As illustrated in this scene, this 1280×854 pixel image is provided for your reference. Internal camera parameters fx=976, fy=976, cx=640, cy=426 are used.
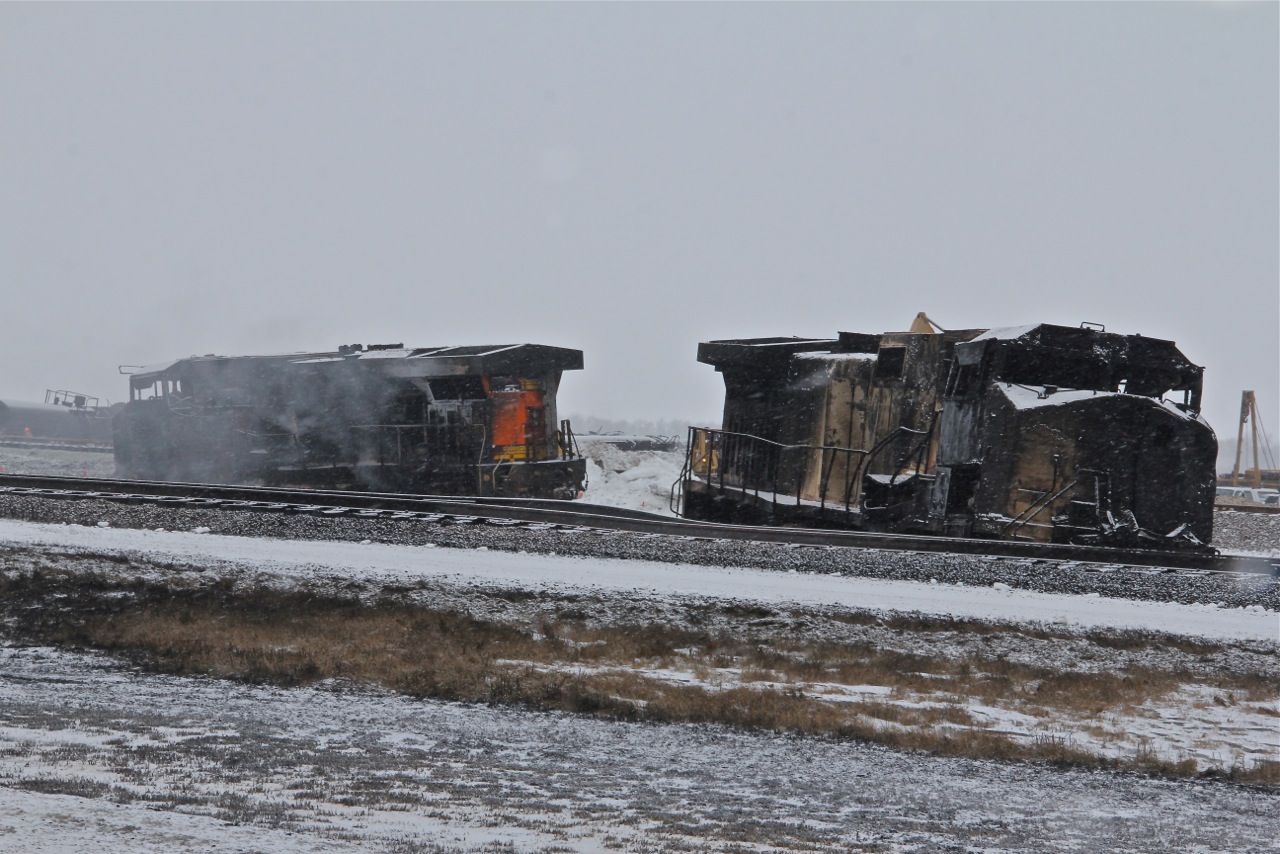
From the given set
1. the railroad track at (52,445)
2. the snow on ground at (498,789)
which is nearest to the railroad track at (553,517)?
the snow on ground at (498,789)

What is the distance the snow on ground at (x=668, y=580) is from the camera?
6.86 meters

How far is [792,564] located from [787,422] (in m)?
6.20

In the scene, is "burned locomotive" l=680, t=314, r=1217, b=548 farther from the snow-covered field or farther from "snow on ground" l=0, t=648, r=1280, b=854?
"snow on ground" l=0, t=648, r=1280, b=854

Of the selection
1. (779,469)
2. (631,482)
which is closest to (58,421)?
(631,482)

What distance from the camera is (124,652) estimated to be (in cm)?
611

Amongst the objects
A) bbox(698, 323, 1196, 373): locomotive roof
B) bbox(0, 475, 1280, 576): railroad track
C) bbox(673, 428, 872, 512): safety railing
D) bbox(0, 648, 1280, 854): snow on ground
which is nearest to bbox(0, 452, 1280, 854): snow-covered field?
bbox(0, 648, 1280, 854): snow on ground

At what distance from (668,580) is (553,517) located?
10.1 feet

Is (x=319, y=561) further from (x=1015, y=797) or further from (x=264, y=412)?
(x=264, y=412)

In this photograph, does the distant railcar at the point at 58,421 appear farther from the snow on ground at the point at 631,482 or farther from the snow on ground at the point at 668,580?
the snow on ground at the point at 668,580

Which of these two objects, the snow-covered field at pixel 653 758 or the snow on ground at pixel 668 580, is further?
the snow on ground at pixel 668 580

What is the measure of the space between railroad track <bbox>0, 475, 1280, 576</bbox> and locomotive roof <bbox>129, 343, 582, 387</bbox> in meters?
3.77

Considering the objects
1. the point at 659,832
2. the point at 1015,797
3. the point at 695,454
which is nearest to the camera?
the point at 659,832

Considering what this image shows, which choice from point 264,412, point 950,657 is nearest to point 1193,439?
point 950,657

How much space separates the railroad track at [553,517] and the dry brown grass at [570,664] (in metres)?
2.86
